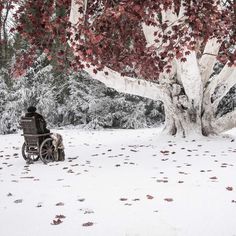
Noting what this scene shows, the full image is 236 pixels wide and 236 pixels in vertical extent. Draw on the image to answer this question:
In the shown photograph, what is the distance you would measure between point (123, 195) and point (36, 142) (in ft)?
12.6

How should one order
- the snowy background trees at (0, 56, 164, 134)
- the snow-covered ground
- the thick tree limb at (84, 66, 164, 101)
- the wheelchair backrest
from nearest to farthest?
1. the snow-covered ground
2. the wheelchair backrest
3. the thick tree limb at (84, 66, 164, 101)
4. the snowy background trees at (0, 56, 164, 134)

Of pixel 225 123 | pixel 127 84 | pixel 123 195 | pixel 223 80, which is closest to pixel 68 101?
pixel 127 84

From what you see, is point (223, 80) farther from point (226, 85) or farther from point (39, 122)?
point (39, 122)

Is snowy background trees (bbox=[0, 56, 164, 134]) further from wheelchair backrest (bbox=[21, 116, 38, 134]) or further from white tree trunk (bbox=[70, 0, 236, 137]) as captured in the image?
wheelchair backrest (bbox=[21, 116, 38, 134])

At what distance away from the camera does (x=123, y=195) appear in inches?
226

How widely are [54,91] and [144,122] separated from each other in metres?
5.63

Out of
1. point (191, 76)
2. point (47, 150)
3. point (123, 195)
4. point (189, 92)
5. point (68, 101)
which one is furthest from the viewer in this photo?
point (68, 101)

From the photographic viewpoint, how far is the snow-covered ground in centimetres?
439

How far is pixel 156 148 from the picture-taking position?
Result: 10742 millimetres

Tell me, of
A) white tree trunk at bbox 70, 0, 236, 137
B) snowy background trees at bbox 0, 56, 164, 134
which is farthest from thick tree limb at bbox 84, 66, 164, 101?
snowy background trees at bbox 0, 56, 164, 134

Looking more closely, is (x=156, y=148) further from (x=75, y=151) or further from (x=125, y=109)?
(x=125, y=109)

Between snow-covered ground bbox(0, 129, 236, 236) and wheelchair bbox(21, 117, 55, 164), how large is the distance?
12.6 inches

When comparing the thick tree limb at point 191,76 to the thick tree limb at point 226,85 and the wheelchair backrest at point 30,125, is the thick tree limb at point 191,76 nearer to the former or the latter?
the thick tree limb at point 226,85

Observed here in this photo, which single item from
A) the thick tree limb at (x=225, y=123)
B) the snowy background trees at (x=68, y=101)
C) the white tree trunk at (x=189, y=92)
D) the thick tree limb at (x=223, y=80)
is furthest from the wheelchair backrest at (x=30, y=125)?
the snowy background trees at (x=68, y=101)
